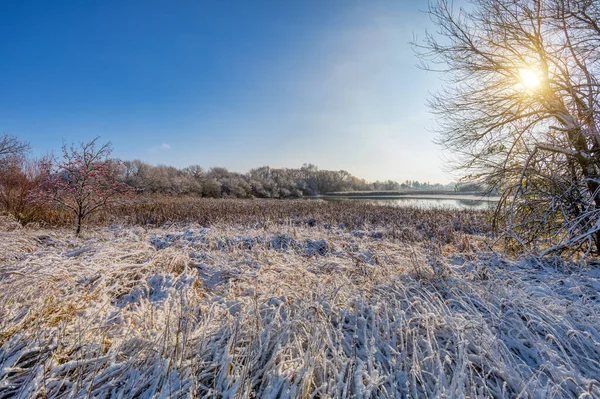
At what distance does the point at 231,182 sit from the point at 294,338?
133 ft

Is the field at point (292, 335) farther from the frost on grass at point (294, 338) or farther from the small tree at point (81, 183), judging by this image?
the small tree at point (81, 183)

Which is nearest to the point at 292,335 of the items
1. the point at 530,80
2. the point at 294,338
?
the point at 294,338

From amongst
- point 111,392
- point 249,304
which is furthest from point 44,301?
point 249,304

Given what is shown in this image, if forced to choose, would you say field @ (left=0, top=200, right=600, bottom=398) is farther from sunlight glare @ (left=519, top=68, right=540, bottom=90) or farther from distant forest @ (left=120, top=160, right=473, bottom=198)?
distant forest @ (left=120, top=160, right=473, bottom=198)

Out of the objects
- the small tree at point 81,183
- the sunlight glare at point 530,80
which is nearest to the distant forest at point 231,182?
the small tree at point 81,183

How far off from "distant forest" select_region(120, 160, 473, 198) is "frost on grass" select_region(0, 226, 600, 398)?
17476mm

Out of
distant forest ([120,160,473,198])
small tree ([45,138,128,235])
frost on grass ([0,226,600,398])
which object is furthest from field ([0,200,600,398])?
distant forest ([120,160,473,198])

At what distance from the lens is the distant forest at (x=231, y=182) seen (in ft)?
107

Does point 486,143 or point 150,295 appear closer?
point 150,295

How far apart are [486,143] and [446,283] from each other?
14.6ft

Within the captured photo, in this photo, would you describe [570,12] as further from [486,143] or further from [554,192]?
[554,192]

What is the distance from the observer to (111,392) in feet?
5.34

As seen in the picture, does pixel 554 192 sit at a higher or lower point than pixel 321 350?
higher

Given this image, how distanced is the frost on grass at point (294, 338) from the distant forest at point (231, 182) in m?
17.5
